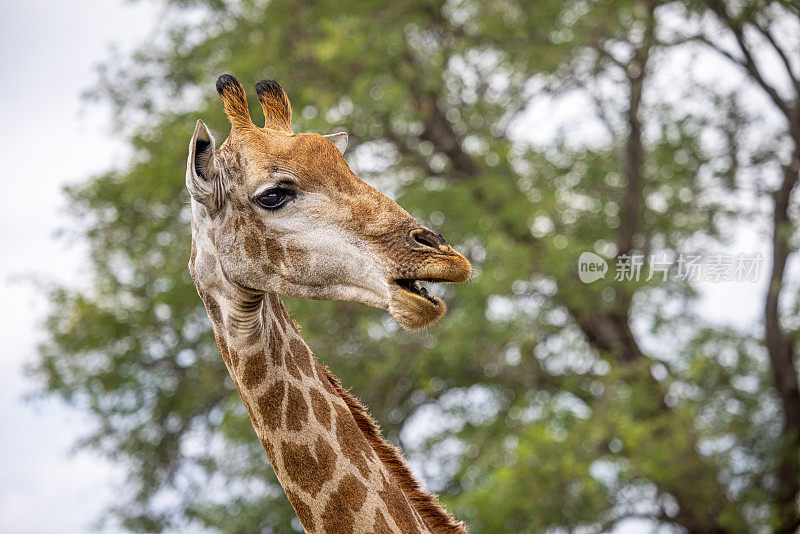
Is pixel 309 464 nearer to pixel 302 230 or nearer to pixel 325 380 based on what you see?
pixel 325 380

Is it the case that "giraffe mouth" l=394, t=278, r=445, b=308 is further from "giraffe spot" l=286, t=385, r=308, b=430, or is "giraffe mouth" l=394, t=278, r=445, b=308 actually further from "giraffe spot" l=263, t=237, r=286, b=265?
"giraffe spot" l=286, t=385, r=308, b=430

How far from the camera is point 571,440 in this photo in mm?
8219

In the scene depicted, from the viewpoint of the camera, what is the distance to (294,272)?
87.4 inches

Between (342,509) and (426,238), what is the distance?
2.47ft

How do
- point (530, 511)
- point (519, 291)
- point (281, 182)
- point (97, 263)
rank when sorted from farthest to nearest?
point (97, 263) → point (519, 291) → point (530, 511) → point (281, 182)

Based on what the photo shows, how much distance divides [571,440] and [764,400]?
353cm

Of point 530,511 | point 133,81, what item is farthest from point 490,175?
point 133,81

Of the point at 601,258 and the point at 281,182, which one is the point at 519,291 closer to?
the point at 601,258

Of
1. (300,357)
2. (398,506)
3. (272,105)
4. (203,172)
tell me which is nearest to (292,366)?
(300,357)

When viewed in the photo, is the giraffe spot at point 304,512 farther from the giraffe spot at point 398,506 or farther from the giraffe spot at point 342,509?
the giraffe spot at point 398,506

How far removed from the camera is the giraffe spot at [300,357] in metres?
2.42

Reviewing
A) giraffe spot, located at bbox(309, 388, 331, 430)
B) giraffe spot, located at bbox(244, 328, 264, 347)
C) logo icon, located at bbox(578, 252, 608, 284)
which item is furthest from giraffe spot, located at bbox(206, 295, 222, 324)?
logo icon, located at bbox(578, 252, 608, 284)

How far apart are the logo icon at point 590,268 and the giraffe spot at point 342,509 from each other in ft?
22.7

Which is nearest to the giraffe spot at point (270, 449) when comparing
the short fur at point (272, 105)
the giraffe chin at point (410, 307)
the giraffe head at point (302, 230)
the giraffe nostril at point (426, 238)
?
the giraffe head at point (302, 230)
